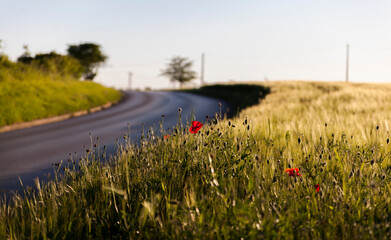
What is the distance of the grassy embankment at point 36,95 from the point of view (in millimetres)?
14414

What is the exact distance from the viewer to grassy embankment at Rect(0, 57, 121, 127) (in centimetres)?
1441

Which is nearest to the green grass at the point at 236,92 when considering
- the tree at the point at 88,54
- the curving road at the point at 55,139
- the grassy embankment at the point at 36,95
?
the grassy embankment at the point at 36,95

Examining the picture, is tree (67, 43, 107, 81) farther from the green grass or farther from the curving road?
the curving road

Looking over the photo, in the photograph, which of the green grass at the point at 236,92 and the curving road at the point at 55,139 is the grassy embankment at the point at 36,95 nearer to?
the curving road at the point at 55,139

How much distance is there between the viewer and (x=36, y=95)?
55.8ft

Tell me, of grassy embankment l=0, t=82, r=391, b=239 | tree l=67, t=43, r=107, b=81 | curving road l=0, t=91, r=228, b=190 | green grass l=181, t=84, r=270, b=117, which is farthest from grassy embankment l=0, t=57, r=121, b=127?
tree l=67, t=43, r=107, b=81

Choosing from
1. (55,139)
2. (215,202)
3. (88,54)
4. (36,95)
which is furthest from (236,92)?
(88,54)

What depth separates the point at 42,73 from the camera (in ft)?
69.0

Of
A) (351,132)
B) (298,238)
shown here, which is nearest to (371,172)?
(298,238)

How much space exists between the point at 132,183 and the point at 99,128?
9.07 metres

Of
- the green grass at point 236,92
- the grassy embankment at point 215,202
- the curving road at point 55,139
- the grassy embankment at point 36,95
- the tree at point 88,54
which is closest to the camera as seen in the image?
the grassy embankment at point 215,202

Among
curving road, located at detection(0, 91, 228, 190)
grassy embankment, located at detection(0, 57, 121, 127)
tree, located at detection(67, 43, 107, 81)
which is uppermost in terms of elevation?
tree, located at detection(67, 43, 107, 81)

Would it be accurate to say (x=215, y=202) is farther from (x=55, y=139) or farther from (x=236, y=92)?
(x=236, y=92)

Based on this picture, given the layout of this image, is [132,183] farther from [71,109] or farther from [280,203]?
[71,109]
